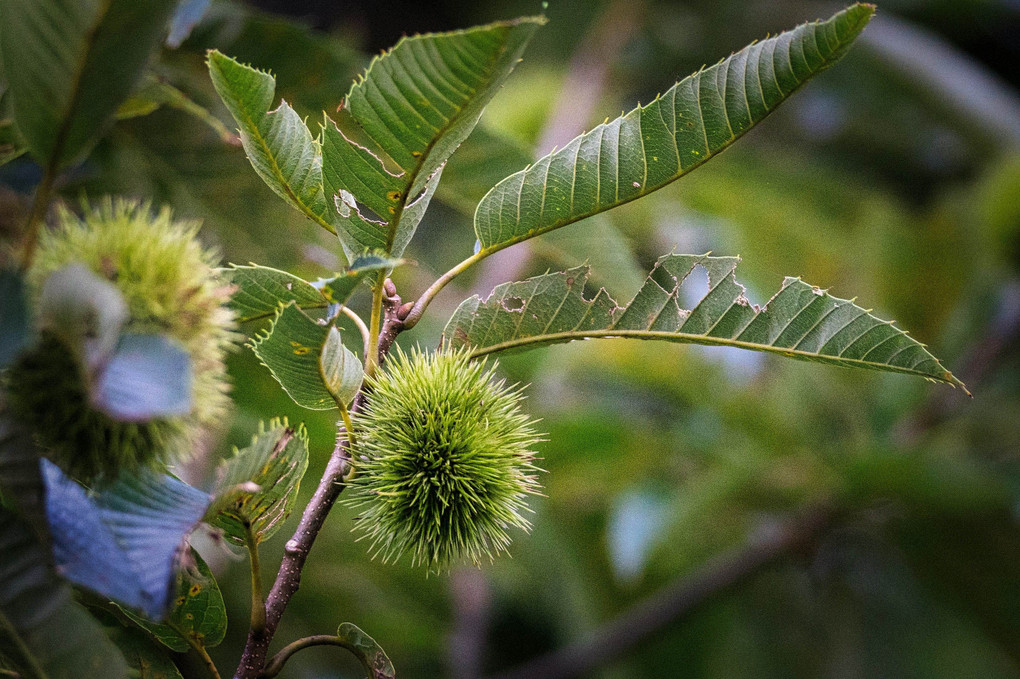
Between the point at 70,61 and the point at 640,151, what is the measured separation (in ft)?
1.16

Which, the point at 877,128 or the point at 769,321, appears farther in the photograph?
the point at 877,128

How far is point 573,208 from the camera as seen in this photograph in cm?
55

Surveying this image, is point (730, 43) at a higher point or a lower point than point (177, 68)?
higher

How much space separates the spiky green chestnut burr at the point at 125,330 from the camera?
0.41 meters

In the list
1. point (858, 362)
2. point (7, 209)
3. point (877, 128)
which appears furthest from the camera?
point (877, 128)

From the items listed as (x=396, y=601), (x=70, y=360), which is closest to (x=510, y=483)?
(x=70, y=360)

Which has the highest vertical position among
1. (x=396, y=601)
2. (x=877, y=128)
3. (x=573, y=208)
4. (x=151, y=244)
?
(x=877, y=128)

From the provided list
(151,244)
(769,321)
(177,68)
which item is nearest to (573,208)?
(769,321)

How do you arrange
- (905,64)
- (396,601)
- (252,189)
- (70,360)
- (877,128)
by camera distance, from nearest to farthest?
(70,360), (252,189), (396,601), (905,64), (877,128)

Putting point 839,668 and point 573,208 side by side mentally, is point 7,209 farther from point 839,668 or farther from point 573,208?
point 839,668

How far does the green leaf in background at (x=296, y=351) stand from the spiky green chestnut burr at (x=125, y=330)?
0.10 ft

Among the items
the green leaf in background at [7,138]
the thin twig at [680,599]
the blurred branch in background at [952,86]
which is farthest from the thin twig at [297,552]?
the blurred branch in background at [952,86]

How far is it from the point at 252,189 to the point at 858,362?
0.82 meters

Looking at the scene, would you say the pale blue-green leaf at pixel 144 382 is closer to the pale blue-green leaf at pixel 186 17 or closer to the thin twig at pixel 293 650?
the thin twig at pixel 293 650
